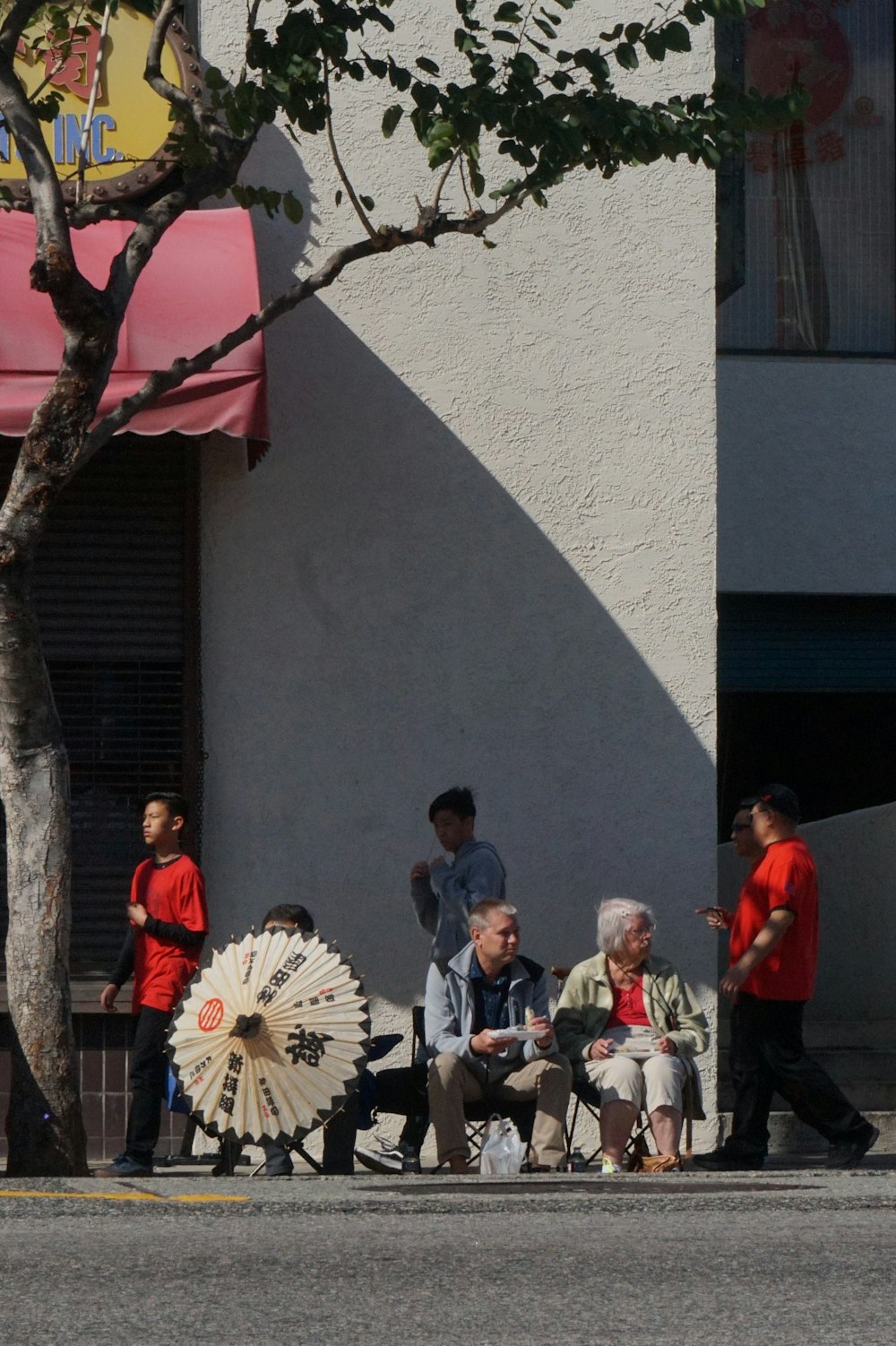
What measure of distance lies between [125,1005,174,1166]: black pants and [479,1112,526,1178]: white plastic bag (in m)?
1.49

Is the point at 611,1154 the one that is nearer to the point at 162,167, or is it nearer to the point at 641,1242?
the point at 641,1242

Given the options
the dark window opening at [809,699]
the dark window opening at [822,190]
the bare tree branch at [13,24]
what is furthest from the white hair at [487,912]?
the dark window opening at [822,190]

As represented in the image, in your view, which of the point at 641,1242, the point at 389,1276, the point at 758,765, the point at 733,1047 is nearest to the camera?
the point at 389,1276

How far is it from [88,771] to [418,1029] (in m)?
2.19

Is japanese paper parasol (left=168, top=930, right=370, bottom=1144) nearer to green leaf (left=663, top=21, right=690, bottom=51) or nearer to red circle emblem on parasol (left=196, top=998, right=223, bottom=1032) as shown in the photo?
red circle emblem on parasol (left=196, top=998, right=223, bottom=1032)

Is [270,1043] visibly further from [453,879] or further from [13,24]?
[13,24]

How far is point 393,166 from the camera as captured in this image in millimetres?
10711

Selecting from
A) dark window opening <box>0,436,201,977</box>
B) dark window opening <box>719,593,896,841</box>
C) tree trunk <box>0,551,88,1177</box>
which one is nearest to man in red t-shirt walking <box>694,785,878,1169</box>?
dark window opening <box>0,436,201,977</box>

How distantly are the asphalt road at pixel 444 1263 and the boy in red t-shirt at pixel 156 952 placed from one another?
1292mm

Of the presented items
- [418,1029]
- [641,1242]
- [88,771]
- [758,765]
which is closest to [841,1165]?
[418,1029]

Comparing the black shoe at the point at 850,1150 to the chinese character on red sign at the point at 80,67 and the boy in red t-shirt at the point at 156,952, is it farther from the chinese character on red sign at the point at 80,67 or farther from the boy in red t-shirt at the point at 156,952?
the chinese character on red sign at the point at 80,67

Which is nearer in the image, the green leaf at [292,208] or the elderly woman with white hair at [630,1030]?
the green leaf at [292,208]

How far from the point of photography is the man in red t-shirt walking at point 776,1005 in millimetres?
9164

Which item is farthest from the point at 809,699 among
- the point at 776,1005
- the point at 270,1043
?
the point at 270,1043
